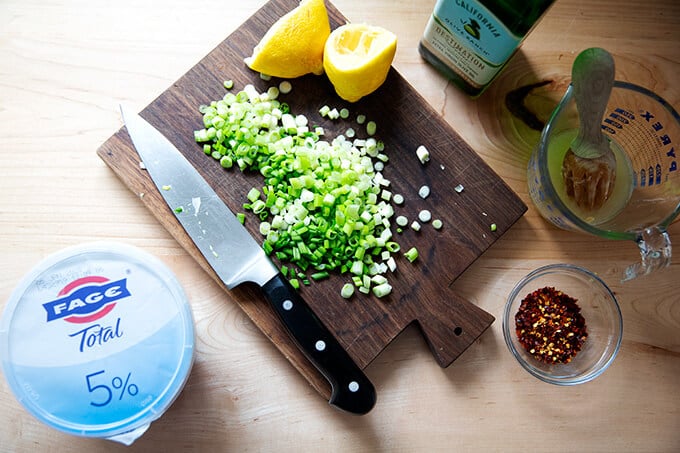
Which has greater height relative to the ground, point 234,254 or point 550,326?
point 234,254

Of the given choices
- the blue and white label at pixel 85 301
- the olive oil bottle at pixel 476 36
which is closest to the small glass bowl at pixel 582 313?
the olive oil bottle at pixel 476 36

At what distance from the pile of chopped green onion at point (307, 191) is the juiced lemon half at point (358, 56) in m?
0.10

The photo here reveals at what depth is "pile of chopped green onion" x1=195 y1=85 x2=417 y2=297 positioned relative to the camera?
111 centimetres

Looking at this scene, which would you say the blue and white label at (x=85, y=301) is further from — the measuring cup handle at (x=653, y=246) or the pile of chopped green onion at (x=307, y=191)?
the measuring cup handle at (x=653, y=246)

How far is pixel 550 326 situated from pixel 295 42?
0.76 meters

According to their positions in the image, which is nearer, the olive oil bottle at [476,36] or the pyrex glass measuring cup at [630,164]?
the olive oil bottle at [476,36]

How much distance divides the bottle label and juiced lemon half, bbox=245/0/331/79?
0.22 metres

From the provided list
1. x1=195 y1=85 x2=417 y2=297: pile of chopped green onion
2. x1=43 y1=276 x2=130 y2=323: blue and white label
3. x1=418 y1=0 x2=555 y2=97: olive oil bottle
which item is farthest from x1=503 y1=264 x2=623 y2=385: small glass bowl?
x1=43 y1=276 x2=130 y2=323: blue and white label

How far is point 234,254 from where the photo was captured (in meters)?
1.09

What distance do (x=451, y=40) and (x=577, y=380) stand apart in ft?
2.38

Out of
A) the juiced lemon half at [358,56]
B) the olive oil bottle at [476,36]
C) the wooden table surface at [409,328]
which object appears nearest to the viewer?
the olive oil bottle at [476,36]

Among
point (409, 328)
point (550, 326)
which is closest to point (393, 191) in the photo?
point (409, 328)

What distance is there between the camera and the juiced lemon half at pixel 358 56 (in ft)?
3.42

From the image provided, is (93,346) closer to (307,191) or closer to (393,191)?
(307,191)
